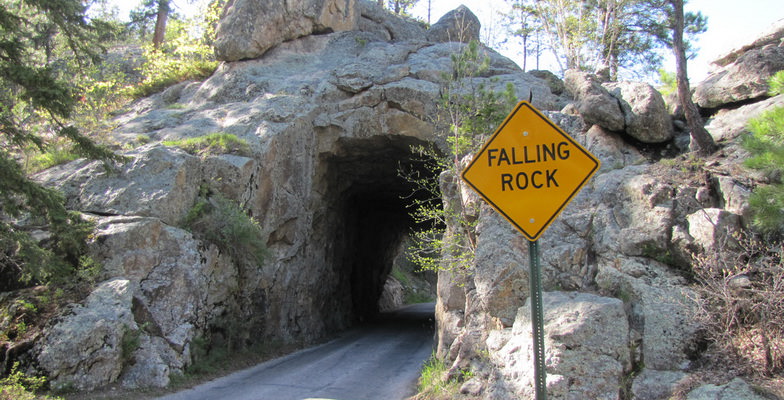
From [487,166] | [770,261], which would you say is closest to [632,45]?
[770,261]

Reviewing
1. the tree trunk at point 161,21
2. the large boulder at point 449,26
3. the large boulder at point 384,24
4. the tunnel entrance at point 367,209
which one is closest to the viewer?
the tunnel entrance at point 367,209

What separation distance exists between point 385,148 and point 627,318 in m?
10.9

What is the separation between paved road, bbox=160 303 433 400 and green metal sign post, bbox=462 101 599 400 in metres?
6.04

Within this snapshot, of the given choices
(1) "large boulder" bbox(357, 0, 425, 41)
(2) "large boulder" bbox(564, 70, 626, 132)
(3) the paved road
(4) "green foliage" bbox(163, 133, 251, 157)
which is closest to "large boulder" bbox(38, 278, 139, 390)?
(3) the paved road

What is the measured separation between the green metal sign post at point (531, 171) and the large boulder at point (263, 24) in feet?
51.0

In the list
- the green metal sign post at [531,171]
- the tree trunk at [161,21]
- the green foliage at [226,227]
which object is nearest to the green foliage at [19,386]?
the green foliage at [226,227]

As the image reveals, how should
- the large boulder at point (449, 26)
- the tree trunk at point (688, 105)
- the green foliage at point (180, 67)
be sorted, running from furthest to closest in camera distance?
the large boulder at point (449, 26)
the green foliage at point (180, 67)
the tree trunk at point (688, 105)

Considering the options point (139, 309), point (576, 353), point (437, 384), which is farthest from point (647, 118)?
point (139, 309)

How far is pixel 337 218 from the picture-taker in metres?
18.9

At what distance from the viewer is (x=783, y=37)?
10.2 m

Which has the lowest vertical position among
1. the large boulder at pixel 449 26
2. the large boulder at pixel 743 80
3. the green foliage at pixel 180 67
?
the large boulder at pixel 743 80

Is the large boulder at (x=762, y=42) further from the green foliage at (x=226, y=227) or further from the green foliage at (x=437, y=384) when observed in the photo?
the green foliage at (x=226, y=227)

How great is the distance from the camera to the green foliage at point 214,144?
12.9m

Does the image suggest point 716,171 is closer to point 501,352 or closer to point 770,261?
point 770,261
